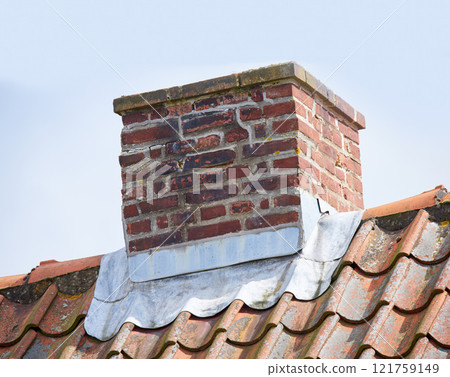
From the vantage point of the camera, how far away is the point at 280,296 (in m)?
4.05

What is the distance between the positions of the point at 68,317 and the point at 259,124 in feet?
4.64

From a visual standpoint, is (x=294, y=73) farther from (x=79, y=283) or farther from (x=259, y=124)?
(x=79, y=283)

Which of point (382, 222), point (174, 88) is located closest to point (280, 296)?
point (382, 222)

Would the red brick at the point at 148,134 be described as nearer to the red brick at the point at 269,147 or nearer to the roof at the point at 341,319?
the red brick at the point at 269,147

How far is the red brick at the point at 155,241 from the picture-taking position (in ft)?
14.7

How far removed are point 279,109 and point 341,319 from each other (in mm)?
1255

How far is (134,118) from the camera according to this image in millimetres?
4789

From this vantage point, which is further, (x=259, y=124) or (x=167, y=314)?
(x=259, y=124)

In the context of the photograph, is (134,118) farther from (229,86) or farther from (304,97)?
(304,97)

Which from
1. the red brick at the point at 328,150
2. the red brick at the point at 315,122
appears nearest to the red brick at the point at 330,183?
the red brick at the point at 328,150

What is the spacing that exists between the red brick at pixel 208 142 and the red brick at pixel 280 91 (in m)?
0.36

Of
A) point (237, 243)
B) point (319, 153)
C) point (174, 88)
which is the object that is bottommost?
point (237, 243)

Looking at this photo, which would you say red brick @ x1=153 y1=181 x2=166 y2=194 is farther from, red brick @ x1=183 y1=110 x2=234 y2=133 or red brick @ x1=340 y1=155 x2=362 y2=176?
red brick @ x1=340 y1=155 x2=362 y2=176

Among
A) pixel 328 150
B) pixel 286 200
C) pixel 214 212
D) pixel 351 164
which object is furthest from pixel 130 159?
pixel 351 164
